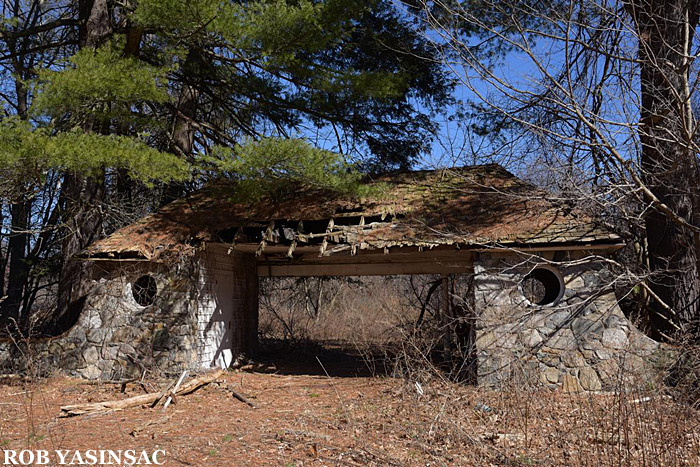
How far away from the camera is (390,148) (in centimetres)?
1239

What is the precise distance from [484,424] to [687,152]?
465cm

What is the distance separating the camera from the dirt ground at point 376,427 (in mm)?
5094

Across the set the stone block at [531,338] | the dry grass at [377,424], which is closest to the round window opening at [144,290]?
the dry grass at [377,424]

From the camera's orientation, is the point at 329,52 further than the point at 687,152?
Yes

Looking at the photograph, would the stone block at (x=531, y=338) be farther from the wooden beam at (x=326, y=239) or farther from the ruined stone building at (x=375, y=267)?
the wooden beam at (x=326, y=239)

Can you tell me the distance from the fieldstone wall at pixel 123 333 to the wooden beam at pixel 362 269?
272cm

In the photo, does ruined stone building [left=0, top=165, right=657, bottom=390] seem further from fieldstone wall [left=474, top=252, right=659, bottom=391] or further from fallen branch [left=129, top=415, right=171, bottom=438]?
fallen branch [left=129, top=415, right=171, bottom=438]

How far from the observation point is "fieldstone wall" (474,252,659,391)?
27.1 ft

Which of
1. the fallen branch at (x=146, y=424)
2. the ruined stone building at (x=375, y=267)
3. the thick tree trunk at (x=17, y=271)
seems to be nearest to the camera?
the fallen branch at (x=146, y=424)

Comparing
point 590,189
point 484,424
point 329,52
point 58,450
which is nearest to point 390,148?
point 329,52

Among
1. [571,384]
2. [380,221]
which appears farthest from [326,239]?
[571,384]

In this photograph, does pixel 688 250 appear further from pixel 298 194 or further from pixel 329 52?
pixel 329 52

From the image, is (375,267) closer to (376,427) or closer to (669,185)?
(376,427)

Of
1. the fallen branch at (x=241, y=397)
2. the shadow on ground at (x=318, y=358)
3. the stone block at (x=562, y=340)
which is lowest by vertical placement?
the shadow on ground at (x=318, y=358)
